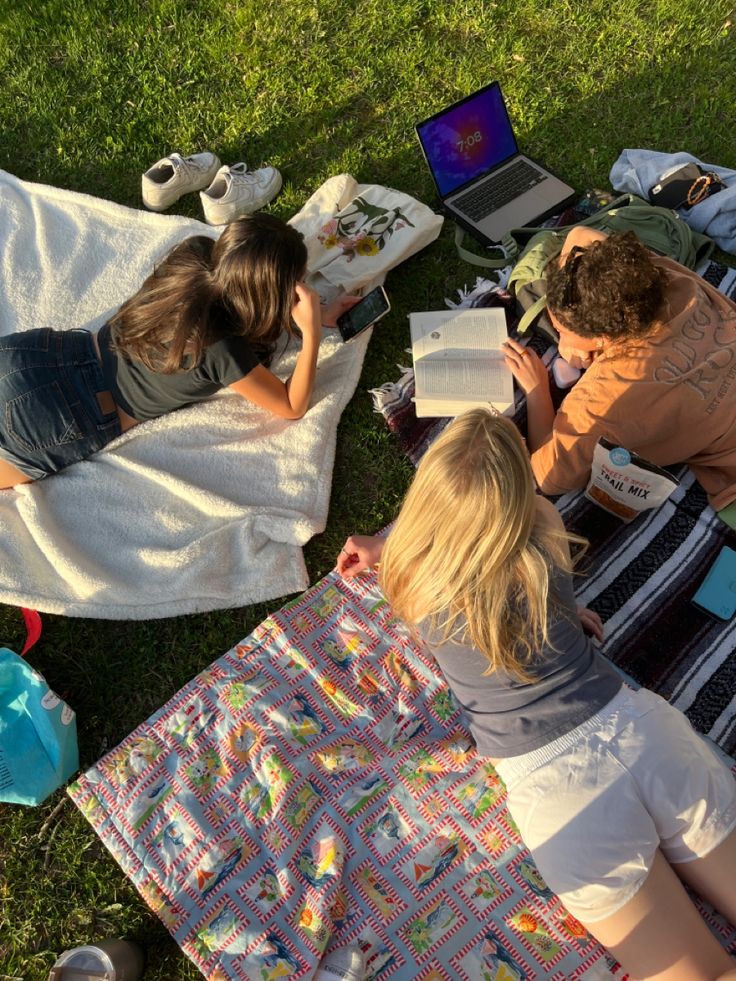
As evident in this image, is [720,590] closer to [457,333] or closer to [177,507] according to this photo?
[457,333]

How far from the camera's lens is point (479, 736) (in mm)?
2400

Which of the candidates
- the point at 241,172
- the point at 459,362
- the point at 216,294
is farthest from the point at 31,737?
the point at 241,172

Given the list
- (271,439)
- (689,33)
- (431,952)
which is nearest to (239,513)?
(271,439)

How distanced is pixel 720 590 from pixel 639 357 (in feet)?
3.46

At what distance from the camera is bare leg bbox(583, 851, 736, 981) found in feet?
6.81

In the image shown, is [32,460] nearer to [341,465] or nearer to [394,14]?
[341,465]

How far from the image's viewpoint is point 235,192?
12.6 feet

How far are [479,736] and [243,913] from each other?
3.37 feet

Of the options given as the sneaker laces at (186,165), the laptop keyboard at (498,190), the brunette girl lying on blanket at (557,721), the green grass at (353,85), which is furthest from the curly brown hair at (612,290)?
the sneaker laces at (186,165)

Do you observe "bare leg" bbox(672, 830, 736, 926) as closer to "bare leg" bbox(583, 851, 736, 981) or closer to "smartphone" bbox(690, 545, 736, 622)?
"bare leg" bbox(583, 851, 736, 981)

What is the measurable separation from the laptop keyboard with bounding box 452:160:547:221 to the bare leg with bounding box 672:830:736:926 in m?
A: 3.05

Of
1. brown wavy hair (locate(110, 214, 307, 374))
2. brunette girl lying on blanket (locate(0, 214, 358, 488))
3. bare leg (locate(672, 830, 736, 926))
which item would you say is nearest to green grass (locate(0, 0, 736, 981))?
brunette girl lying on blanket (locate(0, 214, 358, 488))

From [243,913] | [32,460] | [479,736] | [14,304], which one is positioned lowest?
[243,913]

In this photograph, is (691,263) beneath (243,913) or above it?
above
